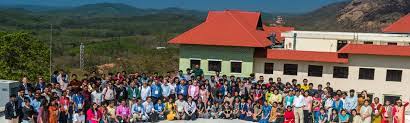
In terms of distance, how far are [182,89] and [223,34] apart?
29.8ft

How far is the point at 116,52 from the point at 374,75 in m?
62.4

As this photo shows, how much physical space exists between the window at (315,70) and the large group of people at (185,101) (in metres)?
7.21

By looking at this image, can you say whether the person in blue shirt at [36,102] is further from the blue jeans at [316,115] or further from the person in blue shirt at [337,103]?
the person in blue shirt at [337,103]

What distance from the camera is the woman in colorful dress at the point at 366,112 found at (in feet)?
60.1

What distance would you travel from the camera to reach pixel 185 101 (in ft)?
65.4

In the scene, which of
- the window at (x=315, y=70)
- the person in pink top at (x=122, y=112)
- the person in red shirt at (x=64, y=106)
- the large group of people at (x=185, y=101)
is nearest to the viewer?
the person in red shirt at (x=64, y=106)

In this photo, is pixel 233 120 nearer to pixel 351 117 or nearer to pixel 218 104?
pixel 218 104

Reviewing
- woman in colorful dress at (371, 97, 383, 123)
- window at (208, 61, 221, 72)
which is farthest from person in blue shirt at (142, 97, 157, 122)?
window at (208, 61, 221, 72)

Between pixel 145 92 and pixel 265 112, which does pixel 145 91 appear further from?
pixel 265 112

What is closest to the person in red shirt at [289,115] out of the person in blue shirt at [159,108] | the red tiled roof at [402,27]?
the person in blue shirt at [159,108]

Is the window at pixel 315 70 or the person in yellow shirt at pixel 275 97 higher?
the window at pixel 315 70

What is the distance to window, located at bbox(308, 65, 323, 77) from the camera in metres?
27.8

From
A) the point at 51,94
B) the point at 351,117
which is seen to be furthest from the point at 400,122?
the point at 51,94

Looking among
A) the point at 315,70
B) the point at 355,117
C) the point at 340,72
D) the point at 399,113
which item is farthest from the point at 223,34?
the point at 399,113
